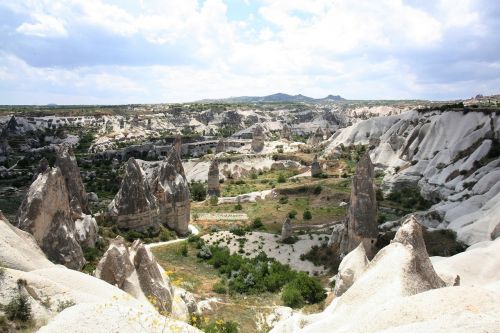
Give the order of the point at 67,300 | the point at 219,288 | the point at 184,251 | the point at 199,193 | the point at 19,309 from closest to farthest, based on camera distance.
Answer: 1. the point at 19,309
2. the point at 67,300
3. the point at 219,288
4. the point at 184,251
5. the point at 199,193

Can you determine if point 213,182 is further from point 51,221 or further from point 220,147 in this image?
point 220,147

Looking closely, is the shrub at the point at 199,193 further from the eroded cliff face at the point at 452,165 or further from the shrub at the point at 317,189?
the eroded cliff face at the point at 452,165

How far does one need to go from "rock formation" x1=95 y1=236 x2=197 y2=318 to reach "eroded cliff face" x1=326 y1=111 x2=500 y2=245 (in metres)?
21.3

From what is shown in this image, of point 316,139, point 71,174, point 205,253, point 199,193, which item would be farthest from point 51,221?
point 316,139

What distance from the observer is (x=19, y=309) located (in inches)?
404

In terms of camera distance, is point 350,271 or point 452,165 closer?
point 350,271

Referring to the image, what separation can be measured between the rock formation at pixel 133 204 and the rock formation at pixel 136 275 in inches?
671

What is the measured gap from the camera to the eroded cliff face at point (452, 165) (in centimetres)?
3307

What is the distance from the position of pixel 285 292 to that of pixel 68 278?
13417mm

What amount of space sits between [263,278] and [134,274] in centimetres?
1096

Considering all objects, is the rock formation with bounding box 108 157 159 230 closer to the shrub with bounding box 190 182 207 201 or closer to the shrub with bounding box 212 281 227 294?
the shrub with bounding box 212 281 227 294

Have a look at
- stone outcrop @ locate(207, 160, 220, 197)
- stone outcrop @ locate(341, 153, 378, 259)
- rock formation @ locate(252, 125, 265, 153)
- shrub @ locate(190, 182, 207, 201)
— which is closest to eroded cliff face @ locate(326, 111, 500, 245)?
stone outcrop @ locate(341, 153, 378, 259)

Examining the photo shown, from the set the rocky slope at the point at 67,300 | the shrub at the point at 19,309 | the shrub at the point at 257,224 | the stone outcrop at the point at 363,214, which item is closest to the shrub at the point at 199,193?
the shrub at the point at 257,224

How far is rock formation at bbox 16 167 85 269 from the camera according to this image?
2472cm
